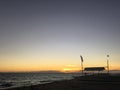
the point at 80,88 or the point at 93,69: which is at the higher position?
the point at 93,69

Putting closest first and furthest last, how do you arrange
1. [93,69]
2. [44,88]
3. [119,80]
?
[44,88] → [119,80] → [93,69]

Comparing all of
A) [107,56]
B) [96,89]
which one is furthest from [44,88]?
[107,56]

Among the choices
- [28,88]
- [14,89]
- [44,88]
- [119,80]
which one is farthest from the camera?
[119,80]

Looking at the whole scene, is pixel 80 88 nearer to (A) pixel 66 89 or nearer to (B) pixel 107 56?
(A) pixel 66 89

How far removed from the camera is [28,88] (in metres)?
28.9

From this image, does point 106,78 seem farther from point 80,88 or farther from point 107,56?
→ point 107,56

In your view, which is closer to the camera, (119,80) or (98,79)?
(119,80)

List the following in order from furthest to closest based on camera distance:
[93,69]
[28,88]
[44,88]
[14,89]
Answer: [93,69] → [44,88] → [28,88] → [14,89]

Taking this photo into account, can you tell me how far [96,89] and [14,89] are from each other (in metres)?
12.6

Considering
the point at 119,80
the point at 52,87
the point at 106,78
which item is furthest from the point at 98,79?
the point at 52,87

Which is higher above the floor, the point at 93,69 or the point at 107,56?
the point at 107,56

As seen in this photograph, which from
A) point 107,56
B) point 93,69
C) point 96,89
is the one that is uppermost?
point 107,56

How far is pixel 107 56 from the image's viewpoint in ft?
190

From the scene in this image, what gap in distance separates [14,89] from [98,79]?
2111 centimetres
